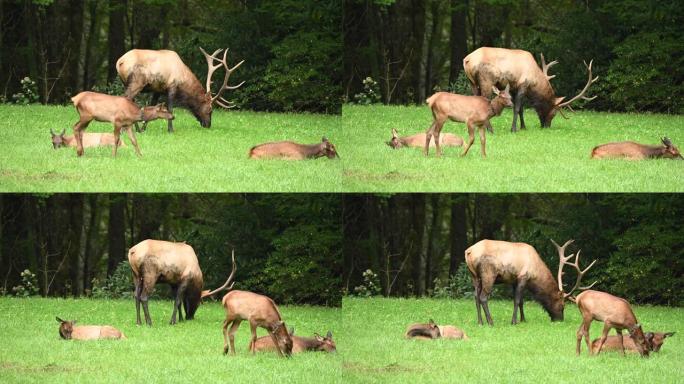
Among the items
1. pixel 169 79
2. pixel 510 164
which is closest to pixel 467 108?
pixel 510 164

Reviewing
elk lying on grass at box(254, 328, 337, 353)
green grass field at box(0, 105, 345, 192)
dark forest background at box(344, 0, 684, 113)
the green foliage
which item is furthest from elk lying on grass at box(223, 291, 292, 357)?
dark forest background at box(344, 0, 684, 113)

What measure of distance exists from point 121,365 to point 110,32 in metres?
4.27

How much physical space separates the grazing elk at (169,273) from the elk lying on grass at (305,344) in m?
0.90

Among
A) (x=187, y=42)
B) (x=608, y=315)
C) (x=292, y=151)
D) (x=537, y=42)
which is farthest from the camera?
(x=537, y=42)

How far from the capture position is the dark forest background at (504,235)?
1964cm

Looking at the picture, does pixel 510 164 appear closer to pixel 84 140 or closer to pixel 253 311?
pixel 253 311

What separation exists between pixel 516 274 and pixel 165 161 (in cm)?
385

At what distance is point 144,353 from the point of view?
1781cm

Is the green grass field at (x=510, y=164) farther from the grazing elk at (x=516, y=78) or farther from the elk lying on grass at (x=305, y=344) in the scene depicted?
the elk lying on grass at (x=305, y=344)

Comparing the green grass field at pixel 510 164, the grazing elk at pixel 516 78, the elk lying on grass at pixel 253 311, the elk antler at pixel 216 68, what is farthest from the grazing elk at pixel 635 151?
the elk lying on grass at pixel 253 311

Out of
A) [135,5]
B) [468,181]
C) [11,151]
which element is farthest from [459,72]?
[11,151]

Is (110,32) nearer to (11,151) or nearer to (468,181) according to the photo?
(11,151)

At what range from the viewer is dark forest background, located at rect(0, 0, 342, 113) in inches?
792

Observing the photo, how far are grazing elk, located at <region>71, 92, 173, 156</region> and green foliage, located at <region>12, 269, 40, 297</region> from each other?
6.69 feet
